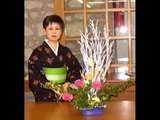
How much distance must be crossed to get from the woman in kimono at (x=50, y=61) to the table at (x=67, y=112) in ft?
0.76

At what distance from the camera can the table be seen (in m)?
1.40

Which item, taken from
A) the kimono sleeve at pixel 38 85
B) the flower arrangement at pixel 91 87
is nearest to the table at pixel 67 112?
the flower arrangement at pixel 91 87

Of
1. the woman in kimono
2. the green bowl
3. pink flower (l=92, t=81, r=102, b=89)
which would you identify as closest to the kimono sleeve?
the woman in kimono

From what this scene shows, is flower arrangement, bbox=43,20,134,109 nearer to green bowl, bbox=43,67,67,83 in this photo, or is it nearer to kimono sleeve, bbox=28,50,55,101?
green bowl, bbox=43,67,67,83

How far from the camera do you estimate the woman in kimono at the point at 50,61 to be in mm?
2006

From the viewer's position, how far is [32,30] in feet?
10.8

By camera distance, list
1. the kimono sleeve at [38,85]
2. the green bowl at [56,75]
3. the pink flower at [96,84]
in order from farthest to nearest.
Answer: the kimono sleeve at [38,85] → the green bowl at [56,75] → the pink flower at [96,84]

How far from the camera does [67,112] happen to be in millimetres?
1526

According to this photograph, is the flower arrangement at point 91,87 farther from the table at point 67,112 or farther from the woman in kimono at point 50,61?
the woman in kimono at point 50,61

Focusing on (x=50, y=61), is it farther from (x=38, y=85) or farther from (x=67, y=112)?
(x=67, y=112)
